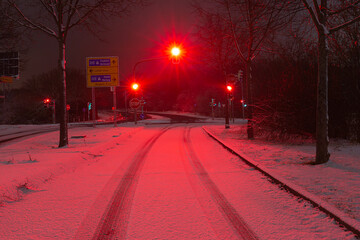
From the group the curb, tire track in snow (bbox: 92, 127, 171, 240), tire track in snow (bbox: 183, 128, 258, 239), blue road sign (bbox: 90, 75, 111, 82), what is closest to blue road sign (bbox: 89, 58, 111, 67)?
blue road sign (bbox: 90, 75, 111, 82)

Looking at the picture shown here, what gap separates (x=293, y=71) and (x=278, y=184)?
24.4 ft

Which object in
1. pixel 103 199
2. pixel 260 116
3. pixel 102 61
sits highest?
pixel 102 61

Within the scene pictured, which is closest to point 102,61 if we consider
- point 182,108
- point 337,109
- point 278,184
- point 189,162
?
point 189,162

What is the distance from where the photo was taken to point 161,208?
413 cm

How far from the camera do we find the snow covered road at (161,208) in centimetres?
331

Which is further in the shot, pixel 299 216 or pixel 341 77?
pixel 341 77

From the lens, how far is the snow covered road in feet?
10.9

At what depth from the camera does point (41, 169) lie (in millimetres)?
6570

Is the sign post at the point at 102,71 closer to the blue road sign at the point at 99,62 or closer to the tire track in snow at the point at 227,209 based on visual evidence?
the blue road sign at the point at 99,62

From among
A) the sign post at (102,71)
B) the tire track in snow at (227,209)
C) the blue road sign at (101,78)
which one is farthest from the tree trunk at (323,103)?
the blue road sign at (101,78)

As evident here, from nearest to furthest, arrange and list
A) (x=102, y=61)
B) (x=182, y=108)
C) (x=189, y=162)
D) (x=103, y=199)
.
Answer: (x=103, y=199)
(x=189, y=162)
(x=102, y=61)
(x=182, y=108)

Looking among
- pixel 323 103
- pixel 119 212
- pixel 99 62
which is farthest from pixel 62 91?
pixel 99 62

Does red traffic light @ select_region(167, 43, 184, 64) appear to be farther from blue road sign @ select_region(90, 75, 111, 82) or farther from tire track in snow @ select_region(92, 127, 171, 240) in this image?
tire track in snow @ select_region(92, 127, 171, 240)

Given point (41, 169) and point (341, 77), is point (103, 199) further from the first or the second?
point (341, 77)
